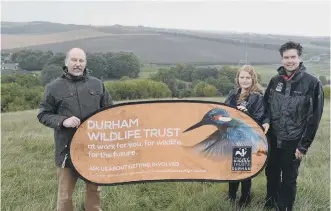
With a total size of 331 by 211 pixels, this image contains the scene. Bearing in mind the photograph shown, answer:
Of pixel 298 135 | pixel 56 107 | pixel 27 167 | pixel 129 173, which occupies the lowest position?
pixel 27 167

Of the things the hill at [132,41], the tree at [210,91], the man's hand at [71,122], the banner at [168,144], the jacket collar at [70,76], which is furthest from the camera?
the hill at [132,41]

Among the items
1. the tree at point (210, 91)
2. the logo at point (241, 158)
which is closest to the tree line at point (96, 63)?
the tree at point (210, 91)

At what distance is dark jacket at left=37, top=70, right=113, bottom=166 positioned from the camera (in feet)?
11.8

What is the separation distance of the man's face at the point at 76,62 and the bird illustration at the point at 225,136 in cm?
135

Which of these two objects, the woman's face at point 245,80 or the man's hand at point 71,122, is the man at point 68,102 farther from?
the woman's face at point 245,80

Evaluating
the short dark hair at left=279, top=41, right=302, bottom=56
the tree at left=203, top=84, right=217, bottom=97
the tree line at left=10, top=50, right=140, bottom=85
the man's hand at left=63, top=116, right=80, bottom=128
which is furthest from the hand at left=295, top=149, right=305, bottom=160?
the tree at left=203, top=84, right=217, bottom=97

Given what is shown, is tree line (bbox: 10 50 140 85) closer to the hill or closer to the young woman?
the hill

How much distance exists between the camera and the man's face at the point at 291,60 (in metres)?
3.96

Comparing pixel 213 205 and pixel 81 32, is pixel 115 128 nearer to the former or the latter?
pixel 213 205

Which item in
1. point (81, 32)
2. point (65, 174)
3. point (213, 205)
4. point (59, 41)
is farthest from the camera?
point (81, 32)

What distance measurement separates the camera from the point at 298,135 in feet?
13.2

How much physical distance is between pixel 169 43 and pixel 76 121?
4545cm

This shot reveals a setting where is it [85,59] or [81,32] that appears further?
[81,32]

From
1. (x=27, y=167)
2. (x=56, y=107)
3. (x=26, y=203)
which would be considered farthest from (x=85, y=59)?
(x=27, y=167)
